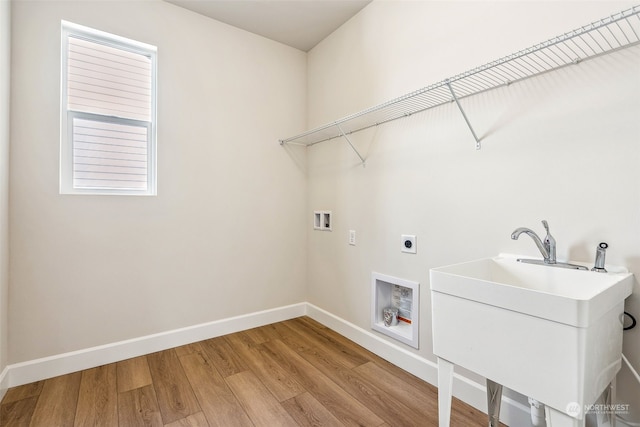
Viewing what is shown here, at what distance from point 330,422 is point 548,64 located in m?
1.90

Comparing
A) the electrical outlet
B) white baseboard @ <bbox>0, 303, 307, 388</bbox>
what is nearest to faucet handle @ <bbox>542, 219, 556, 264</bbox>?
the electrical outlet

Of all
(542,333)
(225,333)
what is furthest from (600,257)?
(225,333)

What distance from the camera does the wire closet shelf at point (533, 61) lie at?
1.05 meters

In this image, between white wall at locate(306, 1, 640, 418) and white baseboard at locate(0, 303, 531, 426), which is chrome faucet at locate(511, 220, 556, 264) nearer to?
white wall at locate(306, 1, 640, 418)

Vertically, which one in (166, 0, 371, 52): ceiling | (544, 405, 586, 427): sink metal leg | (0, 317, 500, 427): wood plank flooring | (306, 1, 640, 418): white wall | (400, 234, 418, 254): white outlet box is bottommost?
(0, 317, 500, 427): wood plank flooring

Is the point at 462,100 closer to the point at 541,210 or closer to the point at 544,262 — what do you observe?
the point at 541,210

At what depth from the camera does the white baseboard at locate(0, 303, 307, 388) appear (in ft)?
5.66

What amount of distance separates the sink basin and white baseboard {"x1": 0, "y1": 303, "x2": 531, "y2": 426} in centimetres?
62

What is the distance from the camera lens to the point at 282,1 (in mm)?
2150

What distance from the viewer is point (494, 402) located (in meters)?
1.21

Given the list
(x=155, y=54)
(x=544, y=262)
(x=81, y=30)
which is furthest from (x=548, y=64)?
(x=81, y=30)

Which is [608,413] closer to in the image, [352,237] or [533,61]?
[533,61]

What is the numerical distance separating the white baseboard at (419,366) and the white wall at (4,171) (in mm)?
2037

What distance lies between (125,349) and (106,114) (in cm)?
160
